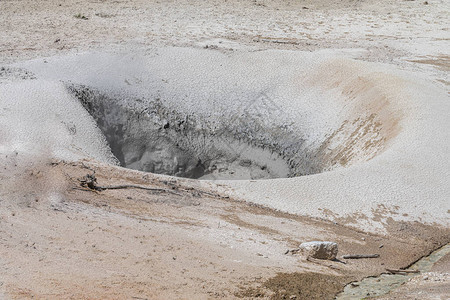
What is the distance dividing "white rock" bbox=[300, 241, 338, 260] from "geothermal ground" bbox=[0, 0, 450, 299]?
0.41ft

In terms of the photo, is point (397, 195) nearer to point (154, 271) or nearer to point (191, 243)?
point (191, 243)

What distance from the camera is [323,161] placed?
10.0 m

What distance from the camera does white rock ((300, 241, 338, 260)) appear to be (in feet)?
20.1

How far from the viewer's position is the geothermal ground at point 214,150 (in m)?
5.59

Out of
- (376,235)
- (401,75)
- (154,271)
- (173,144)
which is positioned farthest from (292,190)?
(401,75)

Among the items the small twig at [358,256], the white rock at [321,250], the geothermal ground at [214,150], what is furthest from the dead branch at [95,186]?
the small twig at [358,256]

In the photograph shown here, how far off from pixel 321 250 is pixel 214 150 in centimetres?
512

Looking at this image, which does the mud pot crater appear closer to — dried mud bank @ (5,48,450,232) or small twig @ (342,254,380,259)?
dried mud bank @ (5,48,450,232)

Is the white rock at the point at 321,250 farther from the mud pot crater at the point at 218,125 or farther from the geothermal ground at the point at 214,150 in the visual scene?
the mud pot crater at the point at 218,125

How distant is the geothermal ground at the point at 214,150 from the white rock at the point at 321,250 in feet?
0.41

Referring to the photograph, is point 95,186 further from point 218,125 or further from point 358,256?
point 218,125

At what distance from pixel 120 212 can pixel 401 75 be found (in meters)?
6.70

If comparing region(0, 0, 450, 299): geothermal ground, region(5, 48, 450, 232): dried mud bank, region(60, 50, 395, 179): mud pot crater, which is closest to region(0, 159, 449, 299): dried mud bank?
region(0, 0, 450, 299): geothermal ground

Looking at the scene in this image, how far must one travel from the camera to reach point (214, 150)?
1097 centimetres
